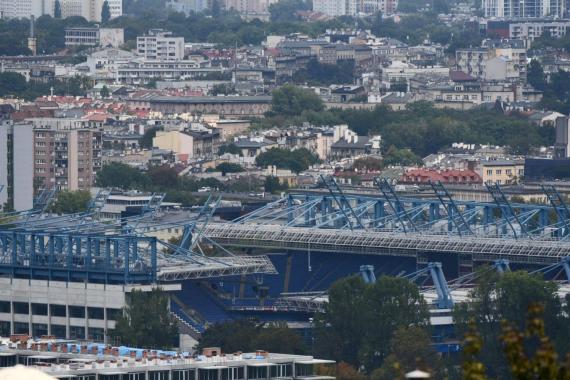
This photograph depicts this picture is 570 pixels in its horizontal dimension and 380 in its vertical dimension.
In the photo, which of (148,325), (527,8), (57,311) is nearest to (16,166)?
(57,311)

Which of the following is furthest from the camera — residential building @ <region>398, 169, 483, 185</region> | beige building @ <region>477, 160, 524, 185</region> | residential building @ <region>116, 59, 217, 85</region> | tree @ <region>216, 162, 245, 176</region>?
residential building @ <region>116, 59, 217, 85</region>

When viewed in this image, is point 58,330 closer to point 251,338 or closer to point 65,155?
point 251,338

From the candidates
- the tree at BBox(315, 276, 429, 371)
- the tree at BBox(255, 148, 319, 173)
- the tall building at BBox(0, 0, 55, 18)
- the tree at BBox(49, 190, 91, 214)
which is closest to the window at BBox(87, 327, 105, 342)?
the tree at BBox(315, 276, 429, 371)

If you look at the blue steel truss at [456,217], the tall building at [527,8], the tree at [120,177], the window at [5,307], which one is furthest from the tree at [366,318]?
the tall building at [527,8]

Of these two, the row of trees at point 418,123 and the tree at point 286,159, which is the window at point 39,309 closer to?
the tree at point 286,159

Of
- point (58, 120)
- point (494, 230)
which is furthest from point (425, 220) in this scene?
point (58, 120)

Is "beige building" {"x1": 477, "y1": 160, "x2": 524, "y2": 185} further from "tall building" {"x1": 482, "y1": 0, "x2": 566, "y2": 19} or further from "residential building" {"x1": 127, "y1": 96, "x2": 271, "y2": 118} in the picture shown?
"tall building" {"x1": 482, "y1": 0, "x2": 566, "y2": 19}

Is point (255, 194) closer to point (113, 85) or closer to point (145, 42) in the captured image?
point (113, 85)
